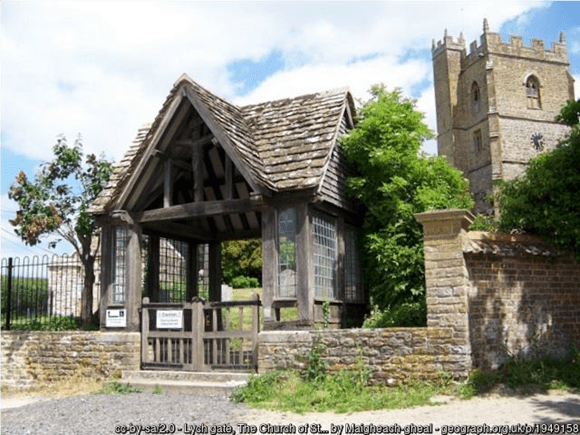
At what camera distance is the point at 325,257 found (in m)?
12.3

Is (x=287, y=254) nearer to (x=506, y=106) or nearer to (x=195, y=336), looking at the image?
(x=195, y=336)

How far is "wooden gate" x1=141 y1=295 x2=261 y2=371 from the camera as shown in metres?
11.4

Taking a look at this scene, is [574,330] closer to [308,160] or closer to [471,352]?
[471,352]

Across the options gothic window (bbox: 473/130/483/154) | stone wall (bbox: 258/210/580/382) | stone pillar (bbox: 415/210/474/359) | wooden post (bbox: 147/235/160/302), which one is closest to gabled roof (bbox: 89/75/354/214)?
wooden post (bbox: 147/235/160/302)

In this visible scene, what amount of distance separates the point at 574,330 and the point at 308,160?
5692 mm

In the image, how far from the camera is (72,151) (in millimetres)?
16594

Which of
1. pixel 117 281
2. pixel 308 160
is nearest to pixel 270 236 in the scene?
pixel 308 160

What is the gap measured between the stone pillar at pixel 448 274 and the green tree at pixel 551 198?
1.76 meters

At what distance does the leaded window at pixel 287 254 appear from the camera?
38.1 feet

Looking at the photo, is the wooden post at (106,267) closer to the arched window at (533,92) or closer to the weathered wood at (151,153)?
the weathered wood at (151,153)

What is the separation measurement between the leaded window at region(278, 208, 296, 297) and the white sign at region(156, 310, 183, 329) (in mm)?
2114

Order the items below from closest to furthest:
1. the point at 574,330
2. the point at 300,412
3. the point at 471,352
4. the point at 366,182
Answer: the point at 300,412
the point at 471,352
the point at 574,330
the point at 366,182

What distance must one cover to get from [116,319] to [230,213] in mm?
3292

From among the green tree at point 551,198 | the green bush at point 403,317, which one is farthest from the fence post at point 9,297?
the green tree at point 551,198
